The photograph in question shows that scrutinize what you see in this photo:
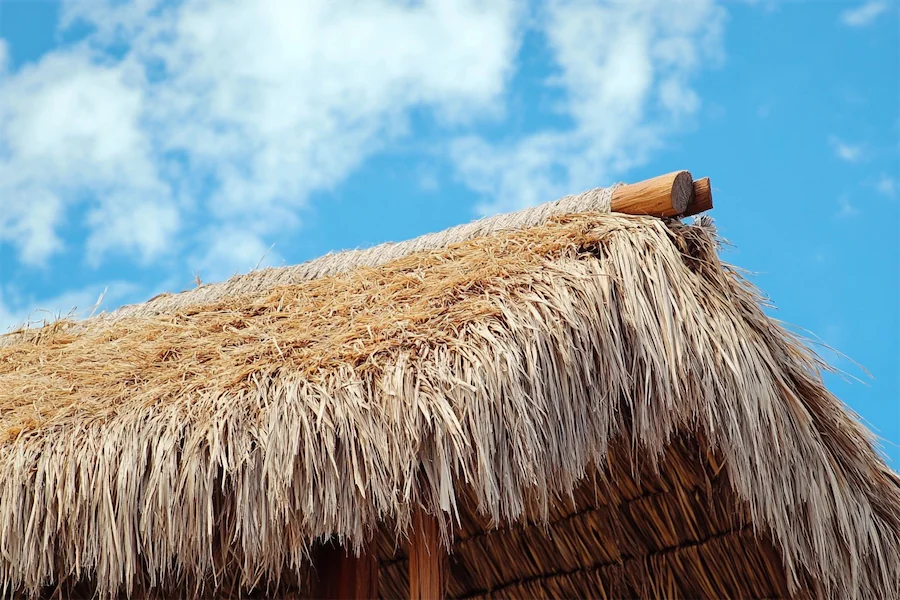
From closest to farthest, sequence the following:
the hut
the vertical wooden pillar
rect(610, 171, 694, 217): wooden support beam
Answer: the hut < the vertical wooden pillar < rect(610, 171, 694, 217): wooden support beam

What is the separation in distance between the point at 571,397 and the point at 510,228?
887mm

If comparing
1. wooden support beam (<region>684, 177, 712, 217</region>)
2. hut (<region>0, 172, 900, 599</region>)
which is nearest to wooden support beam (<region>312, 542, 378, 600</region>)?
hut (<region>0, 172, 900, 599</region>)

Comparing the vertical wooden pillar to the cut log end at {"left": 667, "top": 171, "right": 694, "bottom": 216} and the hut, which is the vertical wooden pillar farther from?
the cut log end at {"left": 667, "top": 171, "right": 694, "bottom": 216}

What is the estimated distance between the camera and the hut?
2.33m

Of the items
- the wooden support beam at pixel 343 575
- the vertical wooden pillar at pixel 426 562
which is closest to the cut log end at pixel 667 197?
the vertical wooden pillar at pixel 426 562

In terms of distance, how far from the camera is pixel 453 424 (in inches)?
89.5

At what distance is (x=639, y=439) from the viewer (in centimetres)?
271

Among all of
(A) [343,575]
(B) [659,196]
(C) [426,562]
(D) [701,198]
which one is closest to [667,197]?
(B) [659,196]

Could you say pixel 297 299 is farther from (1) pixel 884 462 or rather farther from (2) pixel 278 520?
(1) pixel 884 462

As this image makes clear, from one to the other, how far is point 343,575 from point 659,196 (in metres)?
1.35

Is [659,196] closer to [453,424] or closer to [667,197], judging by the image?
[667,197]

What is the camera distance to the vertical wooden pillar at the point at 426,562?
2.52 m

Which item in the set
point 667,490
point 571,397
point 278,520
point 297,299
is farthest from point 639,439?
point 297,299

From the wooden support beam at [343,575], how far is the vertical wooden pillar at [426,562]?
344 mm
